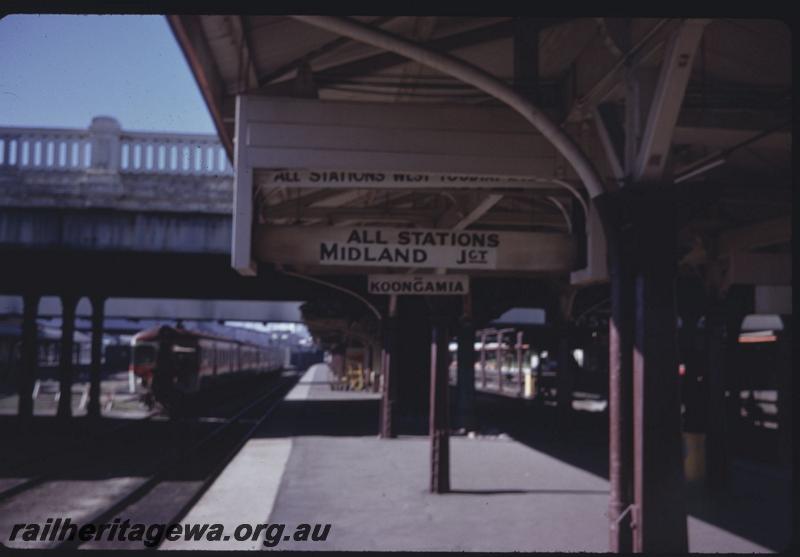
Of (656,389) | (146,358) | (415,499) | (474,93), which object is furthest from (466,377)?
(656,389)

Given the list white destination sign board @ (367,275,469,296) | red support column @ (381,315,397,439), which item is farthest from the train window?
white destination sign board @ (367,275,469,296)

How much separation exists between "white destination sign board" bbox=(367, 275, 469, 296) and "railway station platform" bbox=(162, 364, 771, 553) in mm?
2815

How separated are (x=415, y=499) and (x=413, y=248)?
5.65 metres

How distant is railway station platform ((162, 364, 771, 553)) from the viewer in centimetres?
866

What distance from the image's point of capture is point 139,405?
110 ft

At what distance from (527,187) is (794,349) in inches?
140

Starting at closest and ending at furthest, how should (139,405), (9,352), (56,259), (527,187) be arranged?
(527,187) < (56,259) < (139,405) < (9,352)

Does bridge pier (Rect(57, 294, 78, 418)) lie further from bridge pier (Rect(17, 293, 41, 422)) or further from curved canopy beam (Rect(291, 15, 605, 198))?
curved canopy beam (Rect(291, 15, 605, 198))

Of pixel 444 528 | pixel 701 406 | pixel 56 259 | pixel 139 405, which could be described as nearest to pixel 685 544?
pixel 444 528

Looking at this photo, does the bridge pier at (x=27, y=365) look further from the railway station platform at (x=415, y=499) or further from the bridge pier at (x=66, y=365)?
the railway station platform at (x=415, y=499)

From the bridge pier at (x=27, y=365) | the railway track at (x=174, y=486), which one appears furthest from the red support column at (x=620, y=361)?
the bridge pier at (x=27, y=365)

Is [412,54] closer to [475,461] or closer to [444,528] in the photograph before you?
[444,528]

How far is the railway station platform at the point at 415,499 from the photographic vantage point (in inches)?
341

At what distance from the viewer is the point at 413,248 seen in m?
6.56
